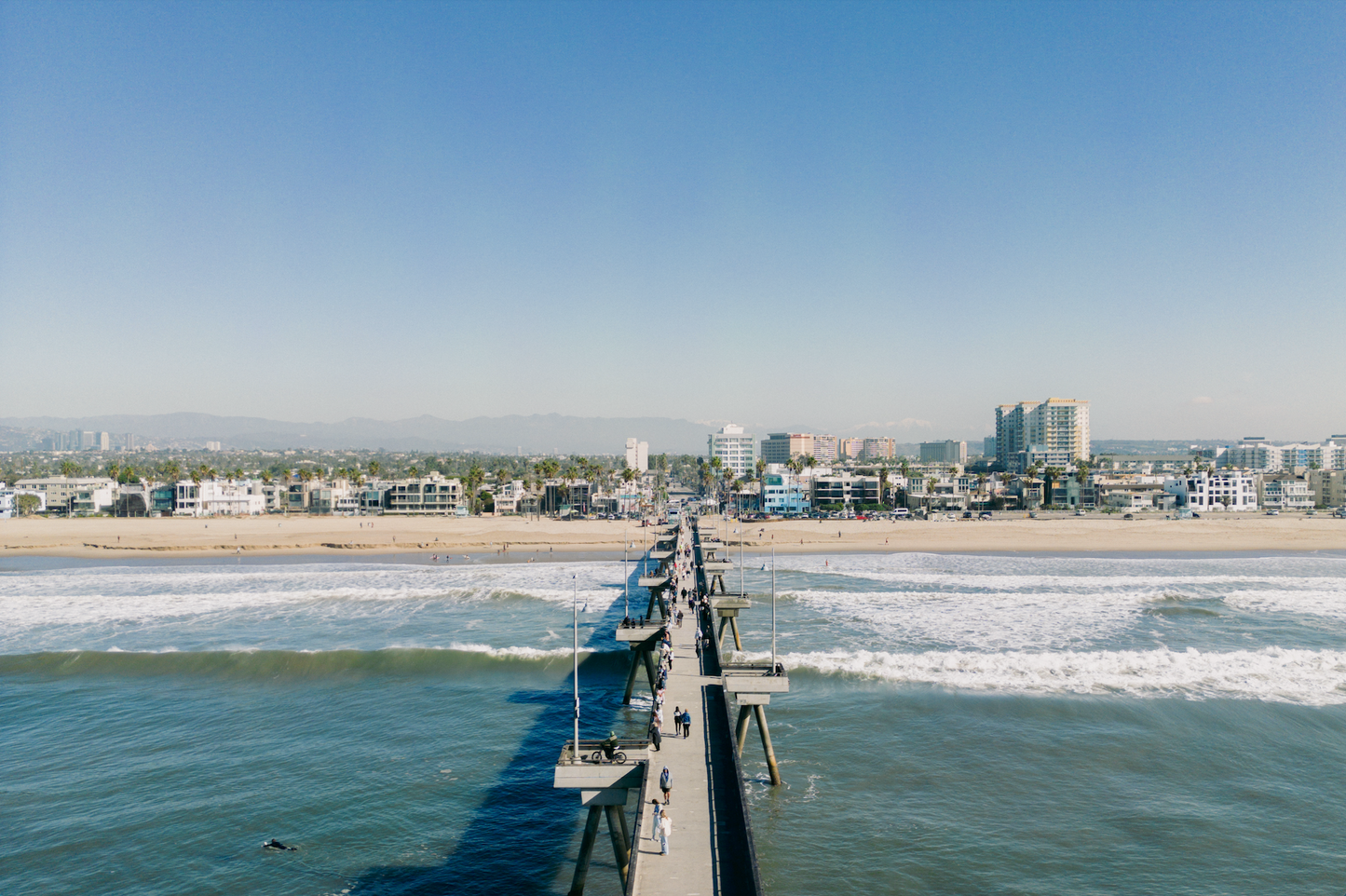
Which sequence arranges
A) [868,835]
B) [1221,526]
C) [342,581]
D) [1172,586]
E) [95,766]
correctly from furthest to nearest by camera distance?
1. [1221,526]
2. [342,581]
3. [1172,586]
4. [95,766]
5. [868,835]

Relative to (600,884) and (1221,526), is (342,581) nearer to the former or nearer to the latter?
(600,884)

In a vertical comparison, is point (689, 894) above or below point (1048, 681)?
above

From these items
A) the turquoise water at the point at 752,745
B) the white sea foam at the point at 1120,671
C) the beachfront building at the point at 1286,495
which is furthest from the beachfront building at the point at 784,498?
the white sea foam at the point at 1120,671

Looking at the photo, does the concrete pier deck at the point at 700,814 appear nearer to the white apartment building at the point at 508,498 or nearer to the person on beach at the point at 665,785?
the person on beach at the point at 665,785

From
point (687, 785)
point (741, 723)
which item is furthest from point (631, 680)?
→ point (687, 785)

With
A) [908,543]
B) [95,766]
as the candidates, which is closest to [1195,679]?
[95,766]

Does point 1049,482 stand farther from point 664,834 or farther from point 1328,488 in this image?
point 664,834
